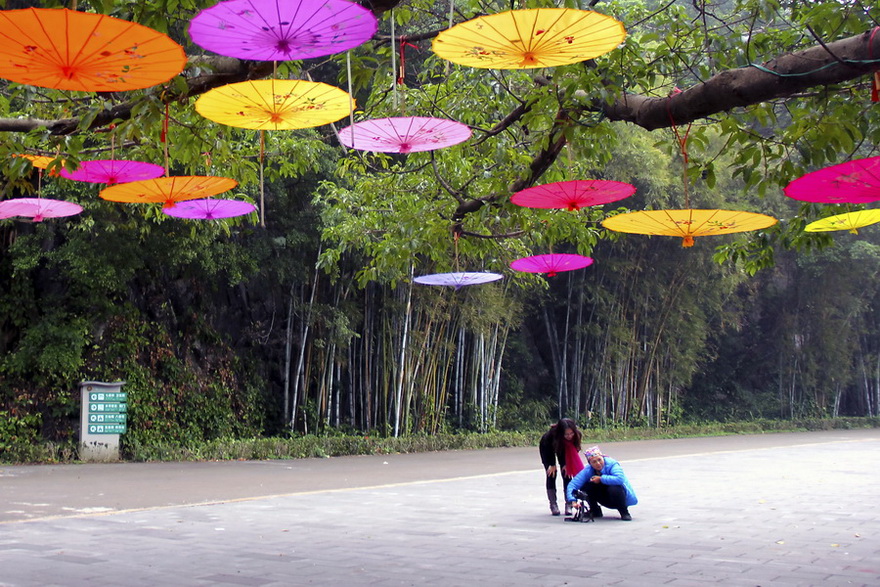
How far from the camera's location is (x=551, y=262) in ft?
25.9

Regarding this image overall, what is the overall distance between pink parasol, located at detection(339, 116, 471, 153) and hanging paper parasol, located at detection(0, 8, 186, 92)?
4.16 feet

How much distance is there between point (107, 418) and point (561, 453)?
7.38 meters

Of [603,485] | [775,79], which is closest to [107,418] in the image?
[603,485]

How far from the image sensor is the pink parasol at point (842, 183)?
4395 millimetres

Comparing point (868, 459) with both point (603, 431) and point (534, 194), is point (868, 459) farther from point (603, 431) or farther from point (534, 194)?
point (534, 194)

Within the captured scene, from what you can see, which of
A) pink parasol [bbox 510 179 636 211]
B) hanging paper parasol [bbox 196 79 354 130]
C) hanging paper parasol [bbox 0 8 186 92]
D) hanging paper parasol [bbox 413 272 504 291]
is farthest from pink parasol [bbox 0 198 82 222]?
hanging paper parasol [bbox 413 272 504 291]

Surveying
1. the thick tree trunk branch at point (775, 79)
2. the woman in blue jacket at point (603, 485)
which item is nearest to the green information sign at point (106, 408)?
the woman in blue jacket at point (603, 485)

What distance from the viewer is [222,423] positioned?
1397 centimetres

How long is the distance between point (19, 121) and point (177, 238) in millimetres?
6672

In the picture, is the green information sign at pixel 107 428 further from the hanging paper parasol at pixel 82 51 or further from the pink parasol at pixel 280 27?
the pink parasol at pixel 280 27

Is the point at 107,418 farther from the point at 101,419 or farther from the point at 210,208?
the point at 210,208

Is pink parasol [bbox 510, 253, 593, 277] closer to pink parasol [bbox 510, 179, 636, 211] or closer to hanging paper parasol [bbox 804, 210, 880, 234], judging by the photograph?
pink parasol [bbox 510, 179, 636, 211]

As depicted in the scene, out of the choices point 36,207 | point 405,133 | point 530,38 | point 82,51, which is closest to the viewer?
point 82,51

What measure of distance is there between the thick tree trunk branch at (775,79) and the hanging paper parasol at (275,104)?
166cm
